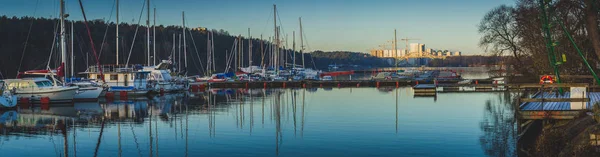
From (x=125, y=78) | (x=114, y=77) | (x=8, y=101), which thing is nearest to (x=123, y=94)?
(x=125, y=78)

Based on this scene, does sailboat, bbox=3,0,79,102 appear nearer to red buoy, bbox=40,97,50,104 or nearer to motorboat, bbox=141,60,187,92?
red buoy, bbox=40,97,50,104

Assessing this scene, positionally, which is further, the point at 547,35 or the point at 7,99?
the point at 7,99

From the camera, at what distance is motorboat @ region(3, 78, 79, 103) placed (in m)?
46.5

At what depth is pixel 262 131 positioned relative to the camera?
28859 millimetres

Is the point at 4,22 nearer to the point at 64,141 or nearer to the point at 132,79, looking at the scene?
the point at 132,79

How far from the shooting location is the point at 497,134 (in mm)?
26828

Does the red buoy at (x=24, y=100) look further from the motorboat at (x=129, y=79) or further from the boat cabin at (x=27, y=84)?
the motorboat at (x=129, y=79)

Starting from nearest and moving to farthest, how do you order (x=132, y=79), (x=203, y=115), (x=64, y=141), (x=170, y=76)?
1. (x=64, y=141)
2. (x=203, y=115)
3. (x=132, y=79)
4. (x=170, y=76)

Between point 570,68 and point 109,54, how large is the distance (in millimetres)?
100233

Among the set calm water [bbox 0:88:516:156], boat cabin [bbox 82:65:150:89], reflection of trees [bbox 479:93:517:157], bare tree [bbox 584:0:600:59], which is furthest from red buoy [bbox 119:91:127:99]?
bare tree [bbox 584:0:600:59]

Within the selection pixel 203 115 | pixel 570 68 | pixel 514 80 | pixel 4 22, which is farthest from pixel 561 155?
pixel 4 22

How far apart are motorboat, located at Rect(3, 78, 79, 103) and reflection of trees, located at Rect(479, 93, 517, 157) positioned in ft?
91.7

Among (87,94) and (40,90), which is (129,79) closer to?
(87,94)

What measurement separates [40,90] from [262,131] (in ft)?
78.9
